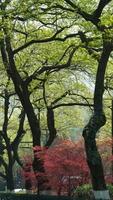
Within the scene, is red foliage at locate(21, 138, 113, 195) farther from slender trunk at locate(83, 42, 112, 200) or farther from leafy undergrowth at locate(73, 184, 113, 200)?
slender trunk at locate(83, 42, 112, 200)

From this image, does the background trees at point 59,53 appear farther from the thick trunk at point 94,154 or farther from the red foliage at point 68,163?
the red foliage at point 68,163

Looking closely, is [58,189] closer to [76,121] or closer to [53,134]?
[53,134]

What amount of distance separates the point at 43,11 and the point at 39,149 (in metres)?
8.13

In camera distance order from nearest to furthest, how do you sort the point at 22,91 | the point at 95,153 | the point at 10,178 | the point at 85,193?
1. the point at 95,153
2. the point at 85,193
3. the point at 22,91
4. the point at 10,178

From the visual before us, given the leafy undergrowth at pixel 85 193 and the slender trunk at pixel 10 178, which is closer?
the leafy undergrowth at pixel 85 193

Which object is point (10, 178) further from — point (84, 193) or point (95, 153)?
point (95, 153)

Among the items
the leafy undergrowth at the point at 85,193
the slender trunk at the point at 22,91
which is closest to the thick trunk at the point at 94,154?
the leafy undergrowth at the point at 85,193

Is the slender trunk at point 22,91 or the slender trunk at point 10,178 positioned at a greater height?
the slender trunk at point 22,91

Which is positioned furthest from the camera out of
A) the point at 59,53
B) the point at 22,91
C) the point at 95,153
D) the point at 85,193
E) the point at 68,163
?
the point at 59,53

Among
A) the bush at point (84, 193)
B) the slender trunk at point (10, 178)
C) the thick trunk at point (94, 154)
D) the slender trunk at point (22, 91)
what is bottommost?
the bush at point (84, 193)

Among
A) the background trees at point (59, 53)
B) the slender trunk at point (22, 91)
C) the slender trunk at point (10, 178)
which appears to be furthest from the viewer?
the slender trunk at point (10, 178)

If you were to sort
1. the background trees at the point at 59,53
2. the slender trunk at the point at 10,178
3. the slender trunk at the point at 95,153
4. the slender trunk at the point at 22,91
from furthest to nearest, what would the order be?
1. the slender trunk at the point at 10,178
2. the slender trunk at the point at 22,91
3. the background trees at the point at 59,53
4. the slender trunk at the point at 95,153

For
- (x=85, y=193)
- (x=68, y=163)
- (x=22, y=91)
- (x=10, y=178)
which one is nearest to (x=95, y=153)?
(x=85, y=193)

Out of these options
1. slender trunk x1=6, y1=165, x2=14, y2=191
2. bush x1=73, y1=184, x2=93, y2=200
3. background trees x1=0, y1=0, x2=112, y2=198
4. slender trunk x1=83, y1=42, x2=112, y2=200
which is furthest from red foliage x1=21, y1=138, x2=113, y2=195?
slender trunk x1=6, y1=165, x2=14, y2=191
